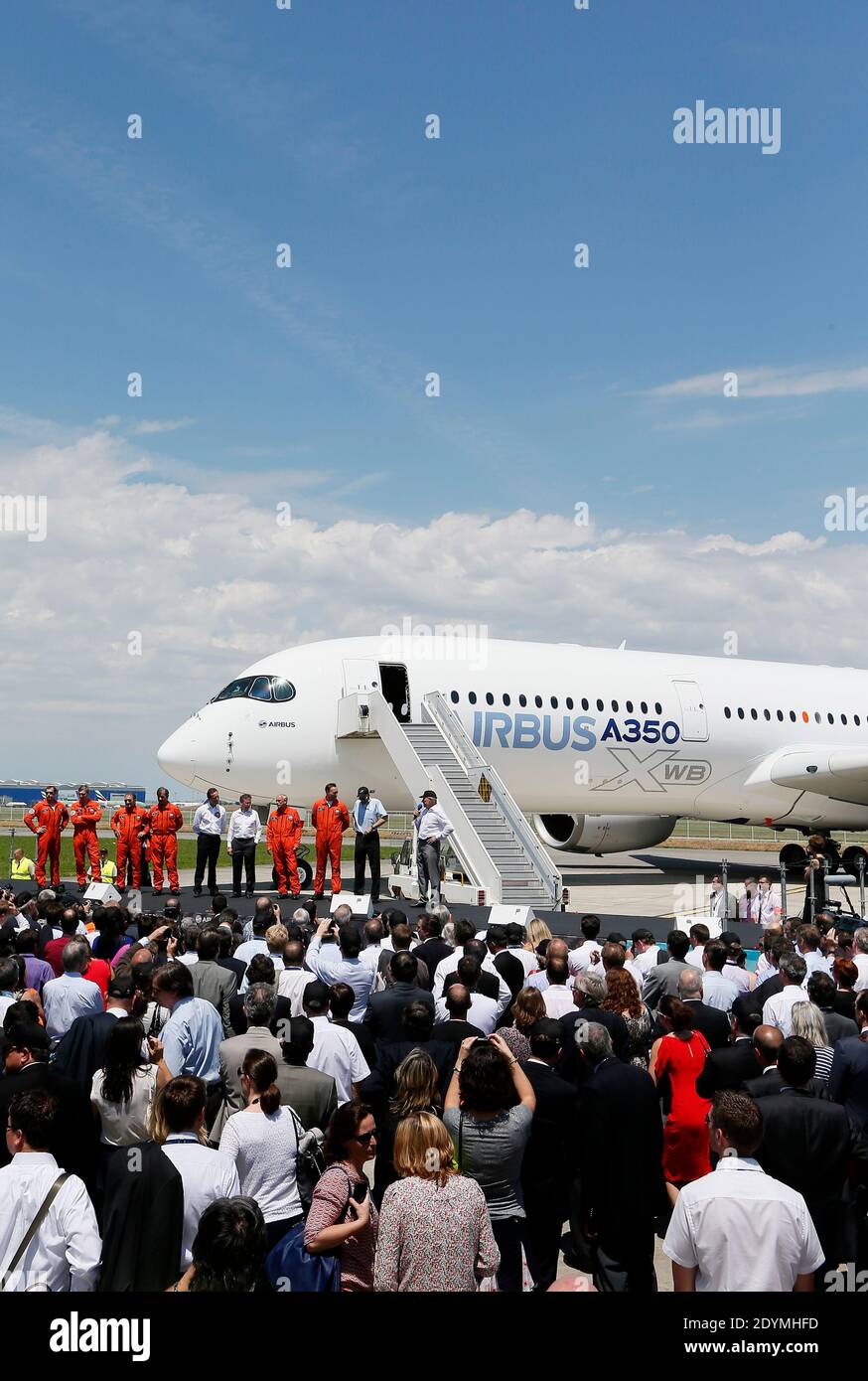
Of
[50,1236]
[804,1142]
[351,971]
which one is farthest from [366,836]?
[50,1236]

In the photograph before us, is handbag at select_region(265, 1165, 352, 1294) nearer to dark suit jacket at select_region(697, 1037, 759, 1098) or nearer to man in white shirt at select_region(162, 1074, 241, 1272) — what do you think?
man in white shirt at select_region(162, 1074, 241, 1272)

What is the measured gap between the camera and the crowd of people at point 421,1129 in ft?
13.3

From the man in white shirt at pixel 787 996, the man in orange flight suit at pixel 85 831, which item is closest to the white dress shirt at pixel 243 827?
the man in orange flight suit at pixel 85 831

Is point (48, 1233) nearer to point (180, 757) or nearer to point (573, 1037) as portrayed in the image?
point (573, 1037)

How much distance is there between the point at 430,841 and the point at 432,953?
284 inches

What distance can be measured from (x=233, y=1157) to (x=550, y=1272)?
1.89 meters

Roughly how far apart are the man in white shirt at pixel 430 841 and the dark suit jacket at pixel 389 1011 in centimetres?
922

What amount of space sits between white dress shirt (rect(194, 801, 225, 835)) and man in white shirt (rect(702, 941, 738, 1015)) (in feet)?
35.9

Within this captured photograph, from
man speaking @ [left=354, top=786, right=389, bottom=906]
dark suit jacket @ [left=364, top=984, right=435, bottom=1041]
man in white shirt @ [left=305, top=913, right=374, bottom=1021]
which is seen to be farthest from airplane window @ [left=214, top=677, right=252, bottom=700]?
dark suit jacket @ [left=364, top=984, right=435, bottom=1041]

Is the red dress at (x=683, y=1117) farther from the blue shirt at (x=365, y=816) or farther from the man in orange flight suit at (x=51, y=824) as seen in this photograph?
the man in orange flight suit at (x=51, y=824)

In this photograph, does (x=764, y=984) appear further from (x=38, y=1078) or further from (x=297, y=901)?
(x=297, y=901)

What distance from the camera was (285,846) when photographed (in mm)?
17625

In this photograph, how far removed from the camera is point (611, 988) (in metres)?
7.32
